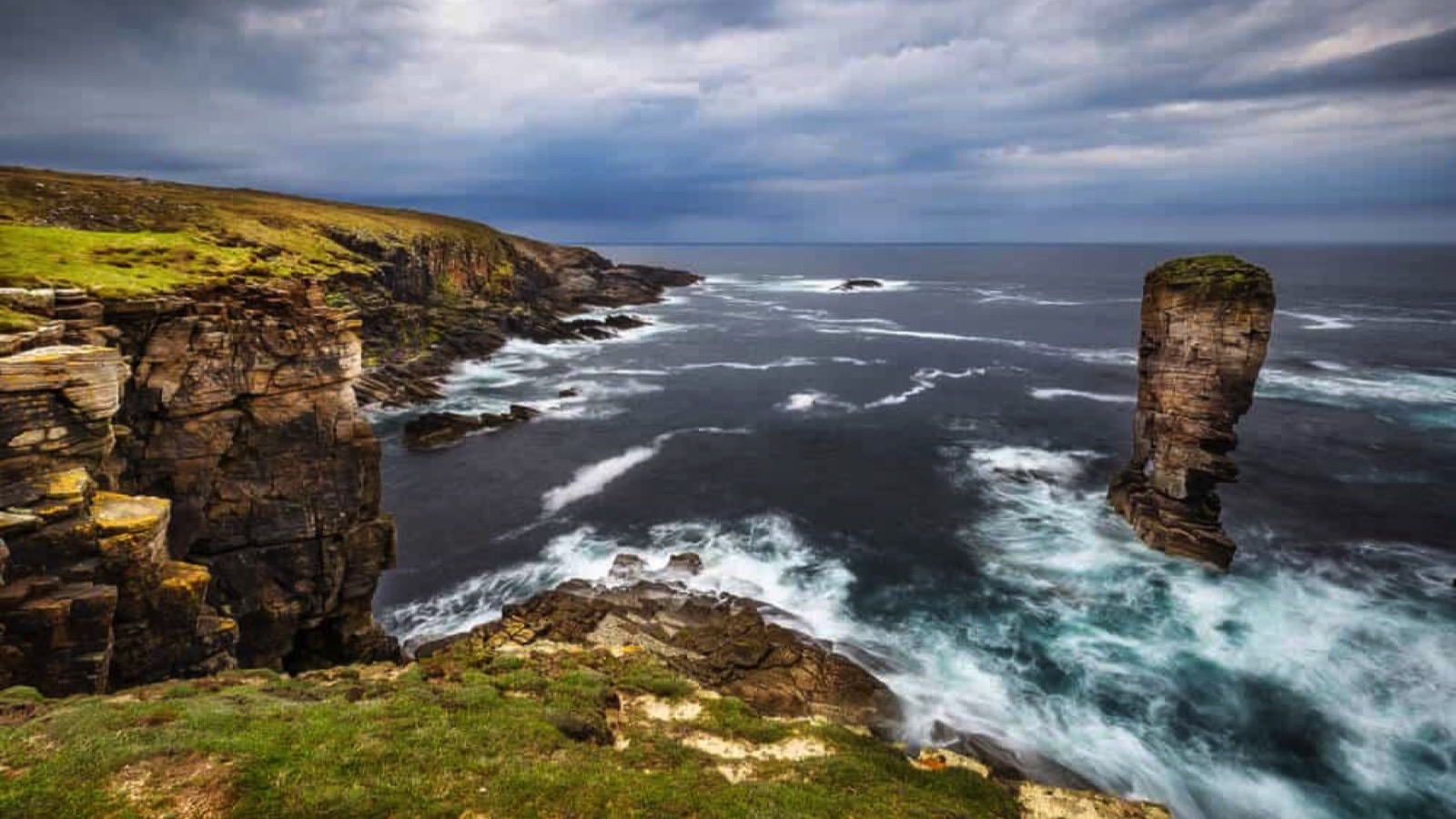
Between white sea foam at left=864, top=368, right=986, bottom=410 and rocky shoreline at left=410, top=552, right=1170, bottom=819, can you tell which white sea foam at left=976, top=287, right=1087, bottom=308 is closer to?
white sea foam at left=864, top=368, right=986, bottom=410

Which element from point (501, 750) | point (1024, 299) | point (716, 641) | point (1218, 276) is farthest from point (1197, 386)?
point (1024, 299)

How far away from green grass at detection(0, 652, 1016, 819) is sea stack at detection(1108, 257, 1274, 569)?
24.5m

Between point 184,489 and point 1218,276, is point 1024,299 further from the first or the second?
point 184,489

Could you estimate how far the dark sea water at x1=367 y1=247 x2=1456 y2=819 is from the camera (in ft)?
76.6

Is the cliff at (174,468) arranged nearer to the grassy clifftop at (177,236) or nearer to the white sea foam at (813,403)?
the grassy clifftop at (177,236)

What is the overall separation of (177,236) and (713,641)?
89.8 feet

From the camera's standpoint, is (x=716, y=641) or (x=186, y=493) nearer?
(x=186, y=493)

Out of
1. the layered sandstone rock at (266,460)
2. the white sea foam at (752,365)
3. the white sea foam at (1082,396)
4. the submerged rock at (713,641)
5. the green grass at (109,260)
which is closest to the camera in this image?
the green grass at (109,260)

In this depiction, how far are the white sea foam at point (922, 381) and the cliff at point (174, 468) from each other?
47.8 meters

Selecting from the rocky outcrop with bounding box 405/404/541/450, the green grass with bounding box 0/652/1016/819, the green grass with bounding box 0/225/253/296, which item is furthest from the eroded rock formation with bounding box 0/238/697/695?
the rocky outcrop with bounding box 405/404/541/450

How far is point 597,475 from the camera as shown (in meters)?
47.2

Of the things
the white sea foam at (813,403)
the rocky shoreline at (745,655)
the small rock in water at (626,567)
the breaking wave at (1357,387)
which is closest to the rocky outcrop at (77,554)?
the rocky shoreline at (745,655)

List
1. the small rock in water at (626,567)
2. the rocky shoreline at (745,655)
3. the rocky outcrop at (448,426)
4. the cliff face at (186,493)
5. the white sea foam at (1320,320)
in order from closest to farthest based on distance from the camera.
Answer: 1. the cliff face at (186,493)
2. the rocky shoreline at (745,655)
3. the small rock in water at (626,567)
4. the rocky outcrop at (448,426)
5. the white sea foam at (1320,320)

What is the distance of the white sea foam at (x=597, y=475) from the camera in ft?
142
